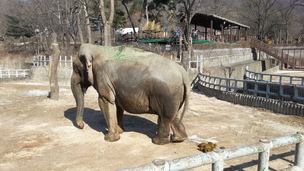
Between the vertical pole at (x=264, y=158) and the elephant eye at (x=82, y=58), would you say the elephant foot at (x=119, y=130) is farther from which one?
the vertical pole at (x=264, y=158)

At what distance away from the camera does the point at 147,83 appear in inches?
237

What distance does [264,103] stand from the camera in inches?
416

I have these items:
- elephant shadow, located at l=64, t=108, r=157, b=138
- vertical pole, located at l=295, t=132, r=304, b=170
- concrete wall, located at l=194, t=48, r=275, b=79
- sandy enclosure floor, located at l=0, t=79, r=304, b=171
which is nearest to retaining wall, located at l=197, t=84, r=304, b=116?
sandy enclosure floor, located at l=0, t=79, r=304, b=171

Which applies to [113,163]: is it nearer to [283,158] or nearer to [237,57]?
[283,158]

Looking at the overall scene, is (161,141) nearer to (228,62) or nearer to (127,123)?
(127,123)

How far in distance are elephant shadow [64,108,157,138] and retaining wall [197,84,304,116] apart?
4.75 metres

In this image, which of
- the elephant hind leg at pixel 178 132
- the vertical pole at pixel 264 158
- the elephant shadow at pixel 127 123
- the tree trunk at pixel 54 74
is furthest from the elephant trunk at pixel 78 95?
the tree trunk at pixel 54 74

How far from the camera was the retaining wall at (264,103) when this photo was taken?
30.6ft

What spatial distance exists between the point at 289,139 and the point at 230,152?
1.13 meters

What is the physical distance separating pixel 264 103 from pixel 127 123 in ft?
18.1

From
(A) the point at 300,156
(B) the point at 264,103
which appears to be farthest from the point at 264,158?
(B) the point at 264,103

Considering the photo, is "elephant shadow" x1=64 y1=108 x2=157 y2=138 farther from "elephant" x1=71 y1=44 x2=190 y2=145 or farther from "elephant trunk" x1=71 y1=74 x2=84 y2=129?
"elephant" x1=71 y1=44 x2=190 y2=145

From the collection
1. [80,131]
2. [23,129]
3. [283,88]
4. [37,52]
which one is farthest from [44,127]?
[37,52]

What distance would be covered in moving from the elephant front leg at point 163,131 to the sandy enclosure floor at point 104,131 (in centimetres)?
13
